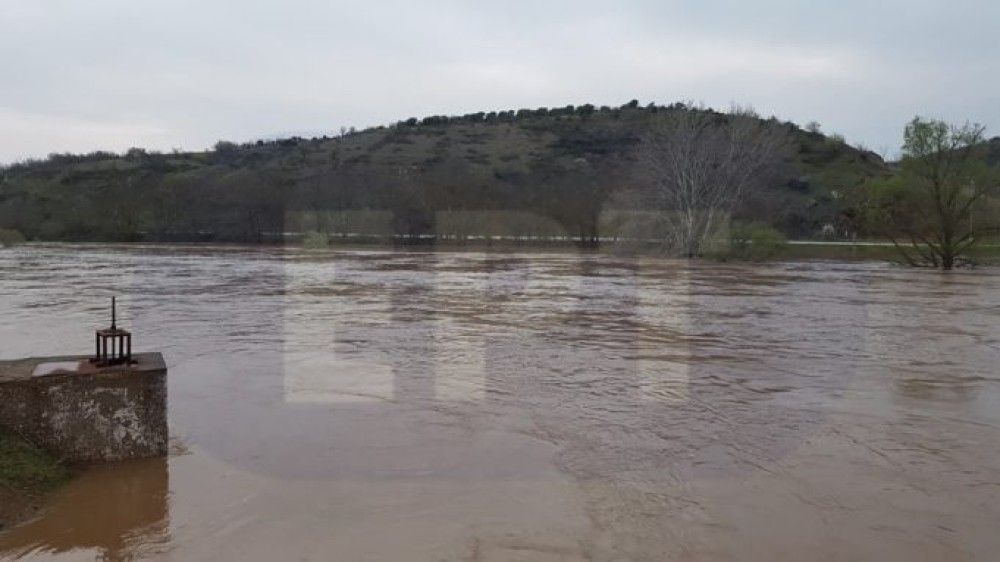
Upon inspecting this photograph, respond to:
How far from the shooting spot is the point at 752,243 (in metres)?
42.0

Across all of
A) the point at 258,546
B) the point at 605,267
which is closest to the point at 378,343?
the point at 258,546

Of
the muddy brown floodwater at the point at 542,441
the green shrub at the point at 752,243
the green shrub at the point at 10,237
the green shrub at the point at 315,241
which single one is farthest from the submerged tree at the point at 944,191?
the green shrub at the point at 10,237

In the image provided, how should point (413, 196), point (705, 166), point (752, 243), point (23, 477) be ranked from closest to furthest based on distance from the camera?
point (23, 477) → point (752, 243) → point (705, 166) → point (413, 196)

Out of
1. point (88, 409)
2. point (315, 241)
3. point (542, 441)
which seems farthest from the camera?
point (315, 241)

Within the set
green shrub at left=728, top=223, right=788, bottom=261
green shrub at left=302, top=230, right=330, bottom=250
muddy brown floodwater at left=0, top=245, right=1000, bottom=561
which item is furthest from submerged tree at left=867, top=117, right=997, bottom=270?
green shrub at left=302, top=230, right=330, bottom=250

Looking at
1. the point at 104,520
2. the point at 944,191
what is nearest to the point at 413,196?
the point at 944,191

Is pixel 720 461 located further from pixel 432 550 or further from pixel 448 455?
pixel 432 550

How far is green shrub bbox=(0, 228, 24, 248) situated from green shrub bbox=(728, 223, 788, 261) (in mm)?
48597

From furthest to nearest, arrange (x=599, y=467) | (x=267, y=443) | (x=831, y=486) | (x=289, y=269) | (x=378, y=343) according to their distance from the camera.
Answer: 1. (x=289, y=269)
2. (x=378, y=343)
3. (x=267, y=443)
4. (x=599, y=467)
5. (x=831, y=486)

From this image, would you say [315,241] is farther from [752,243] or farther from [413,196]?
[752,243]

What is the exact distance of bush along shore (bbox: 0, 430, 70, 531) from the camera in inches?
189

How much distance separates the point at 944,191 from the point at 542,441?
37.4 metres

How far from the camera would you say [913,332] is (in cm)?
1406

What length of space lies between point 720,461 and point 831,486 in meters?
0.83
